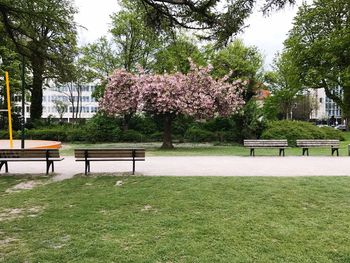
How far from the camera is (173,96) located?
23.1m

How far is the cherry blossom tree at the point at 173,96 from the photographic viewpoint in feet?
75.4

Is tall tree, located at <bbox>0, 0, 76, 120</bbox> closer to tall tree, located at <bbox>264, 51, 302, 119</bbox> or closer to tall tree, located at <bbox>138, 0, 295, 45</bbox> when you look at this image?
tall tree, located at <bbox>138, 0, 295, 45</bbox>

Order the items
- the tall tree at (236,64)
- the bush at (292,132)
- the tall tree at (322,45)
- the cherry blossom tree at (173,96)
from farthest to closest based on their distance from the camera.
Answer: the tall tree at (236,64) → the tall tree at (322,45) → the bush at (292,132) → the cherry blossom tree at (173,96)

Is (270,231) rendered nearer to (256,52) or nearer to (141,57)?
(141,57)

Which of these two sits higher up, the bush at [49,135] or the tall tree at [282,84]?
the tall tree at [282,84]

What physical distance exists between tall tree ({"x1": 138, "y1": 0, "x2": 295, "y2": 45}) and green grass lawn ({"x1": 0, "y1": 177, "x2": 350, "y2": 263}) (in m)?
3.00

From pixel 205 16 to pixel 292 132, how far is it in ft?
75.3

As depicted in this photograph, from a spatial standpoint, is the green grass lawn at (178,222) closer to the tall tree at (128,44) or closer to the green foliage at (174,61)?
the green foliage at (174,61)

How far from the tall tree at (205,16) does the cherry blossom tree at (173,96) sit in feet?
53.4

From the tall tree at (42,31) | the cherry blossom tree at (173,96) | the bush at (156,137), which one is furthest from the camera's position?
the bush at (156,137)

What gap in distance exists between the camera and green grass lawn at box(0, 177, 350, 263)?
16.1 ft

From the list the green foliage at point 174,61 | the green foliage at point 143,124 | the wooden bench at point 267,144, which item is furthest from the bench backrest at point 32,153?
the green foliage at point 174,61

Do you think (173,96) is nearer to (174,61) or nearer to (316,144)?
(316,144)

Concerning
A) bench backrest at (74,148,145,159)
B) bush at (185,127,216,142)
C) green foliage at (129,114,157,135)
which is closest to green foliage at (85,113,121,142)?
green foliage at (129,114,157,135)
